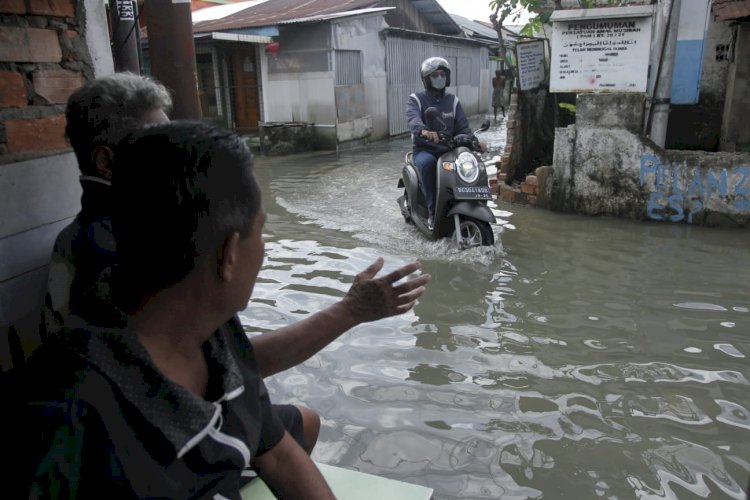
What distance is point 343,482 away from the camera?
2.09 meters

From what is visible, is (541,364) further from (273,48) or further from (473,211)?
(273,48)

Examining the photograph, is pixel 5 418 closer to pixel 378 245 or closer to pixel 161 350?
pixel 161 350

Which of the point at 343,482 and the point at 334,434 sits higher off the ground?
the point at 343,482

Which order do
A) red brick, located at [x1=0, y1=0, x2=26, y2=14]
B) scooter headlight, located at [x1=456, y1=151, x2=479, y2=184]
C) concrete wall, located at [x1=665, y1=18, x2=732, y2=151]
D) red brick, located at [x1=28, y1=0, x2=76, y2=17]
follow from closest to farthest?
red brick, located at [x1=0, y1=0, x2=26, y2=14]
red brick, located at [x1=28, y1=0, x2=76, y2=17]
scooter headlight, located at [x1=456, y1=151, x2=479, y2=184]
concrete wall, located at [x1=665, y1=18, x2=732, y2=151]

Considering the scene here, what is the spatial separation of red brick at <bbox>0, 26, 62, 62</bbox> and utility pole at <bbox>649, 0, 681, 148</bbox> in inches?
243

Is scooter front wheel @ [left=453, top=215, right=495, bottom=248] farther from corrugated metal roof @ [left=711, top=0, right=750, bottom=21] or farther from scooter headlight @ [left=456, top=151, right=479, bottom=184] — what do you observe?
corrugated metal roof @ [left=711, top=0, right=750, bottom=21]

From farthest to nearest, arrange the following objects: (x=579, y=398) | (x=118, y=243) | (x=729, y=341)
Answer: (x=729, y=341) < (x=579, y=398) < (x=118, y=243)

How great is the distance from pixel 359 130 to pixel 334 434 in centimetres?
1229

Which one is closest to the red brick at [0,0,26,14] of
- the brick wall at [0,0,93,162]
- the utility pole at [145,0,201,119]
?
the brick wall at [0,0,93,162]

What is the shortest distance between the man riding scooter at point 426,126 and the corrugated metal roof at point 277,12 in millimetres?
8111

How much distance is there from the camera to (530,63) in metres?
7.92

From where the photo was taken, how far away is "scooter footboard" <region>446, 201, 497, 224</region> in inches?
212

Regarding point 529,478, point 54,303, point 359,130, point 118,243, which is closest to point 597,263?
point 529,478

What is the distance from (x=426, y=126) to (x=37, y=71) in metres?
4.28
